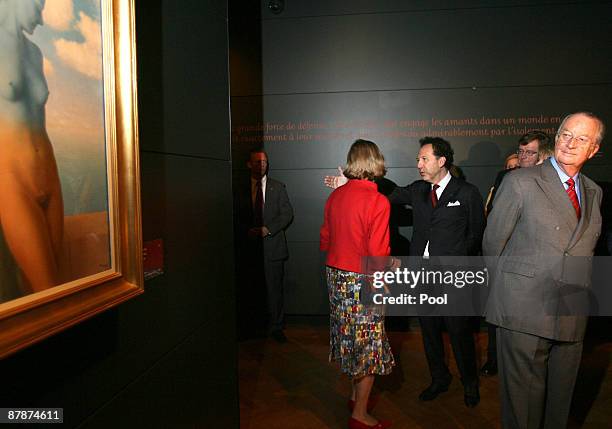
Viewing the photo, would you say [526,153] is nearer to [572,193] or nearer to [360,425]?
[572,193]

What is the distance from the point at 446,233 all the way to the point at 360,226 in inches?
33.4

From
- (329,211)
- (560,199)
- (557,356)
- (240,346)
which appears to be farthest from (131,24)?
(240,346)

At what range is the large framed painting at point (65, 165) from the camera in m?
0.89

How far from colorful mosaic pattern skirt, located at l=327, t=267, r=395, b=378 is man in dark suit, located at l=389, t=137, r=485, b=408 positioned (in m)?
0.64

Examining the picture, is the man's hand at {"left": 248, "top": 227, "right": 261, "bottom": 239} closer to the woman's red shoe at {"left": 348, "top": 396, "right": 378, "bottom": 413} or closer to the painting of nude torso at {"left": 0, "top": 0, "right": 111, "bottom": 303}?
the woman's red shoe at {"left": 348, "top": 396, "right": 378, "bottom": 413}

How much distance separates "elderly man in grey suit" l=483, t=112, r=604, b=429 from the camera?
7.32 ft

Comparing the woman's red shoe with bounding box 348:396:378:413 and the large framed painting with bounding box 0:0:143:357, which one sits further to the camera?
the woman's red shoe with bounding box 348:396:378:413

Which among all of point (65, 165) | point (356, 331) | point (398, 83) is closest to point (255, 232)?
point (356, 331)

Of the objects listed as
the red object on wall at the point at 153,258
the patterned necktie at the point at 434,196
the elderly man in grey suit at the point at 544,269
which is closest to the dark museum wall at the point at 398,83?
the patterned necktie at the point at 434,196

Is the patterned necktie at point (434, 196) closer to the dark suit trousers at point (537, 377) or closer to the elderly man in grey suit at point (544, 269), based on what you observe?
the elderly man in grey suit at point (544, 269)

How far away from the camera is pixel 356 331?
2781 mm

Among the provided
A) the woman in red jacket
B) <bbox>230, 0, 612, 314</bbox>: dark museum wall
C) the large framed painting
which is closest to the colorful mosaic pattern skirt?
the woman in red jacket

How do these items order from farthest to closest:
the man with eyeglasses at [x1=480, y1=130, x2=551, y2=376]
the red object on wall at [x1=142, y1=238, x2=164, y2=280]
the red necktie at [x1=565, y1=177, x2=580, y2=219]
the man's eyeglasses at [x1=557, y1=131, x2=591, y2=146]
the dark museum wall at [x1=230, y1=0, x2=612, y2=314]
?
the dark museum wall at [x1=230, y1=0, x2=612, y2=314], the man with eyeglasses at [x1=480, y1=130, x2=551, y2=376], the red necktie at [x1=565, y1=177, x2=580, y2=219], the man's eyeglasses at [x1=557, y1=131, x2=591, y2=146], the red object on wall at [x1=142, y1=238, x2=164, y2=280]

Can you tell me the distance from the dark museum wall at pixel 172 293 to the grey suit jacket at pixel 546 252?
1511mm
